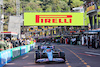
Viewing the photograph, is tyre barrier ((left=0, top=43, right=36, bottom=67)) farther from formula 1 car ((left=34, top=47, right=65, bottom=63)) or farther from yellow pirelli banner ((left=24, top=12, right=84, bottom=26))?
yellow pirelli banner ((left=24, top=12, right=84, bottom=26))

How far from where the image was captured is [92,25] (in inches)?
1806

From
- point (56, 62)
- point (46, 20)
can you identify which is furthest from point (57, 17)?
point (56, 62)

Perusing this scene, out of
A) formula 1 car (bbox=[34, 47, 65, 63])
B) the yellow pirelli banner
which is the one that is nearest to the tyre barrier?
formula 1 car (bbox=[34, 47, 65, 63])

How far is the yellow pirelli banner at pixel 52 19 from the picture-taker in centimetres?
4475

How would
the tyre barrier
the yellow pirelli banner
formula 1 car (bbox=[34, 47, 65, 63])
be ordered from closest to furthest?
the tyre barrier → formula 1 car (bbox=[34, 47, 65, 63]) → the yellow pirelli banner

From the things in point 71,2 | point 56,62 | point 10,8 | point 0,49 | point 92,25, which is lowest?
point 56,62

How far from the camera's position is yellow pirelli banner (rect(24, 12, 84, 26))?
44.8m

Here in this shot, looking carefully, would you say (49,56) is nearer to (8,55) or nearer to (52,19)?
(8,55)

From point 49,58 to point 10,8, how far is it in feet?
289

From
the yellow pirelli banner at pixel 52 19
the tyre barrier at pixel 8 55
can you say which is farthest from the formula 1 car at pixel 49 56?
the yellow pirelli banner at pixel 52 19

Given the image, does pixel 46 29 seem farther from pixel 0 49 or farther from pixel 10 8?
pixel 0 49

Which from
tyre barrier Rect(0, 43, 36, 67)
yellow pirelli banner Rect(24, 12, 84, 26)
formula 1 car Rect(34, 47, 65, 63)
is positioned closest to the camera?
tyre barrier Rect(0, 43, 36, 67)

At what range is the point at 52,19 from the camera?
45.0 metres

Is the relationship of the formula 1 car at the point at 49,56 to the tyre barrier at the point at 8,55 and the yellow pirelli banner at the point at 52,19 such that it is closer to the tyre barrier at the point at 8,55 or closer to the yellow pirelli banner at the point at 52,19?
the tyre barrier at the point at 8,55
